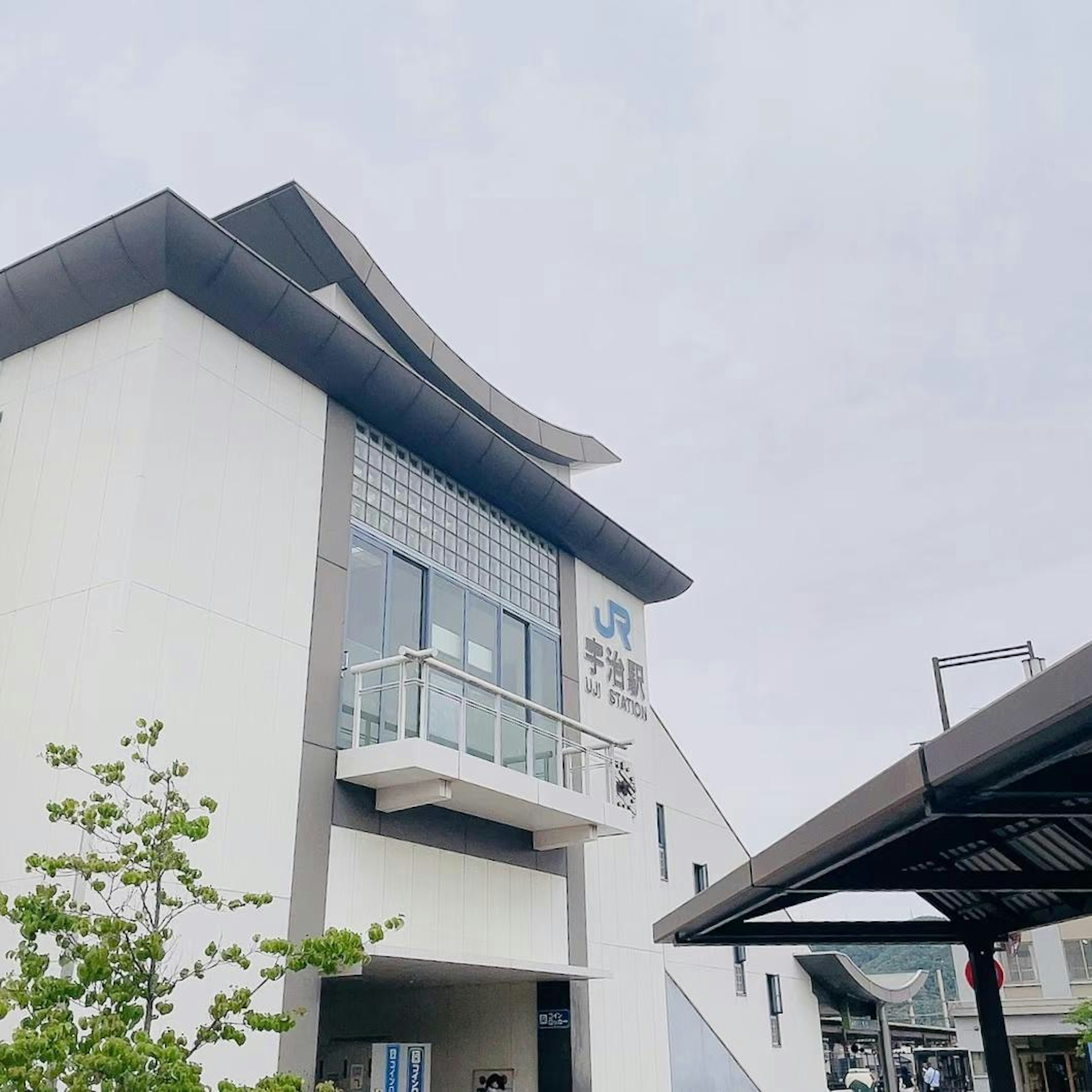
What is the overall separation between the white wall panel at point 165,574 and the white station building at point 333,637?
29mm

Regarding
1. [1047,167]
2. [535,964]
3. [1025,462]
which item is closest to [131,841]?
[535,964]

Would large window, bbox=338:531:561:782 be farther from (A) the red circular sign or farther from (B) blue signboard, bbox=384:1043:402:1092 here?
(A) the red circular sign

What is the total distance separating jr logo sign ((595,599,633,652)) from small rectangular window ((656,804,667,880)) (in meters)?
2.81

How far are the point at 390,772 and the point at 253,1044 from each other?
9.22 feet

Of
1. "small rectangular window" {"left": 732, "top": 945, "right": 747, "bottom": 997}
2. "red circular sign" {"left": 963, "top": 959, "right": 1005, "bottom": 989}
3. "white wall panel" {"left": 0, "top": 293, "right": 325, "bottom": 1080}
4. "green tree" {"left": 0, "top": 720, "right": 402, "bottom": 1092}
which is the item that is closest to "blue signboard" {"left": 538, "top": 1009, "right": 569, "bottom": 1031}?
"white wall panel" {"left": 0, "top": 293, "right": 325, "bottom": 1080}

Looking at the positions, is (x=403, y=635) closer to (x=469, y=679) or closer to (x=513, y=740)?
(x=469, y=679)

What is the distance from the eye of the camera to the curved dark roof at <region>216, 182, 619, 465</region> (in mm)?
12984

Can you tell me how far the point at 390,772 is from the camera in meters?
11.5

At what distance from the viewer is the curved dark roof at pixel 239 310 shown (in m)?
10.8

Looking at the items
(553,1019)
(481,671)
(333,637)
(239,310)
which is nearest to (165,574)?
(333,637)

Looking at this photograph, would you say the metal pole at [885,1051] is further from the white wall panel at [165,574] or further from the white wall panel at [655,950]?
the white wall panel at [165,574]

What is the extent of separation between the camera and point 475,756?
12711mm

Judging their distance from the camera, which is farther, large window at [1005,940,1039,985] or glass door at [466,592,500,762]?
large window at [1005,940,1039,985]

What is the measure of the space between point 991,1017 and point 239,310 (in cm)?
949
